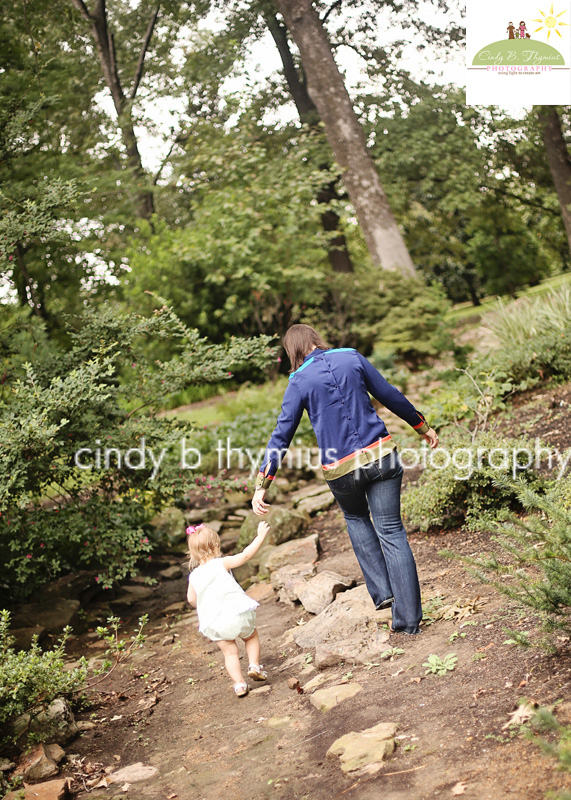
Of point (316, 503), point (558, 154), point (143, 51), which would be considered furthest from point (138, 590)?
point (143, 51)

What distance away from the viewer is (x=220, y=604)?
157 inches

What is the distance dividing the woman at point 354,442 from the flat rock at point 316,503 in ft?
11.5

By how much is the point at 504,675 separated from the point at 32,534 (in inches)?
152

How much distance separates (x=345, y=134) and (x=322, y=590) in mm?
11382

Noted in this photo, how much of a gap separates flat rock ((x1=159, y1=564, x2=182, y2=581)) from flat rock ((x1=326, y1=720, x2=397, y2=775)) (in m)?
4.31

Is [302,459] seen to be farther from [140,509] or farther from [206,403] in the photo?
[206,403]

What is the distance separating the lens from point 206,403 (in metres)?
13.4

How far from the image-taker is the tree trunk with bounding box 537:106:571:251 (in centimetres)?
1528

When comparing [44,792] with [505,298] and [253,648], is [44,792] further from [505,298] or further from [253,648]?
[505,298]

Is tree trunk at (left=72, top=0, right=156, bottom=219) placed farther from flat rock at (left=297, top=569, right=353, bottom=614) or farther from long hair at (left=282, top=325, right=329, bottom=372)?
long hair at (left=282, top=325, right=329, bottom=372)

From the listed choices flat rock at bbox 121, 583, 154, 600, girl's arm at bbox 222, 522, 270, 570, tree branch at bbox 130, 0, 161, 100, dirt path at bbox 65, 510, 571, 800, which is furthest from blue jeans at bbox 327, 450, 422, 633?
tree branch at bbox 130, 0, 161, 100

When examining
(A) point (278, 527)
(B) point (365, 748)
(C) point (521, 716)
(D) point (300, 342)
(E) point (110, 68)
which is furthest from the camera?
(E) point (110, 68)

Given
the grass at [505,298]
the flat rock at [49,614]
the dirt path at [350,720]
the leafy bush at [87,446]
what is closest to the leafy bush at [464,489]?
the dirt path at [350,720]

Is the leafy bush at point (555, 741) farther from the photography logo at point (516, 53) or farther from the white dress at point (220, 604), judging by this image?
the photography logo at point (516, 53)
